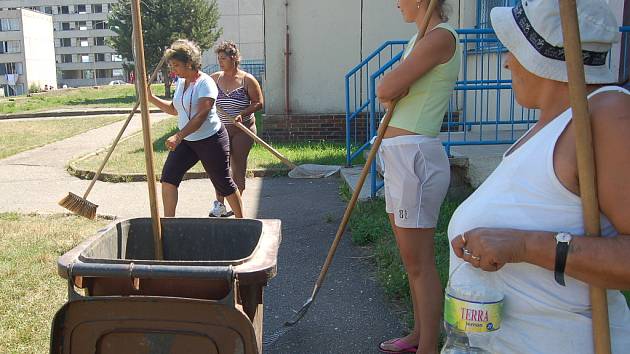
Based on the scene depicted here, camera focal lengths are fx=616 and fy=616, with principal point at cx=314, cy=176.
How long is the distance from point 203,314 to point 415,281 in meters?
1.19

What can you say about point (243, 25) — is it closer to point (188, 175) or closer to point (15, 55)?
point (188, 175)

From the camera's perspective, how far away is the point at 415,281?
9.58ft

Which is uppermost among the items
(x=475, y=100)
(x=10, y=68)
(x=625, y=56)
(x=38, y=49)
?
(x=38, y=49)

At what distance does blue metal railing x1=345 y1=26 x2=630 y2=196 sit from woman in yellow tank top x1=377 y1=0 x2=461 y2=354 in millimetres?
2148

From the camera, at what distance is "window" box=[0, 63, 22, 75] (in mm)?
78125

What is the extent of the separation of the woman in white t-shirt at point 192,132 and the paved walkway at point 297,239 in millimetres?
928

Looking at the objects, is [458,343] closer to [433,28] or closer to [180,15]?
[433,28]

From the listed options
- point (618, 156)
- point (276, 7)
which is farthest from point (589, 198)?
point (276, 7)

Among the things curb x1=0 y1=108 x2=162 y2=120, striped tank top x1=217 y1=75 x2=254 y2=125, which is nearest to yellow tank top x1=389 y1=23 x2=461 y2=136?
striped tank top x1=217 y1=75 x2=254 y2=125

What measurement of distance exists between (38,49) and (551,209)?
88819 mm

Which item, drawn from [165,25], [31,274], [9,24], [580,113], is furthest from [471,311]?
[9,24]

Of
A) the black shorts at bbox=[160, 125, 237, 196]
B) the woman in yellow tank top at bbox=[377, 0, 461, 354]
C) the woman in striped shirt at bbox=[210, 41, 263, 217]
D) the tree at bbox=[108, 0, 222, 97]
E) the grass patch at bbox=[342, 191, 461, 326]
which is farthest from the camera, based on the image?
the tree at bbox=[108, 0, 222, 97]

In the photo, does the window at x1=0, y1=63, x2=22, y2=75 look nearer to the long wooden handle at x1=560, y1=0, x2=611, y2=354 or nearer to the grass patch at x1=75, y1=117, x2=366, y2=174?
the grass patch at x1=75, y1=117, x2=366, y2=174

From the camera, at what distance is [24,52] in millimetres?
76312
